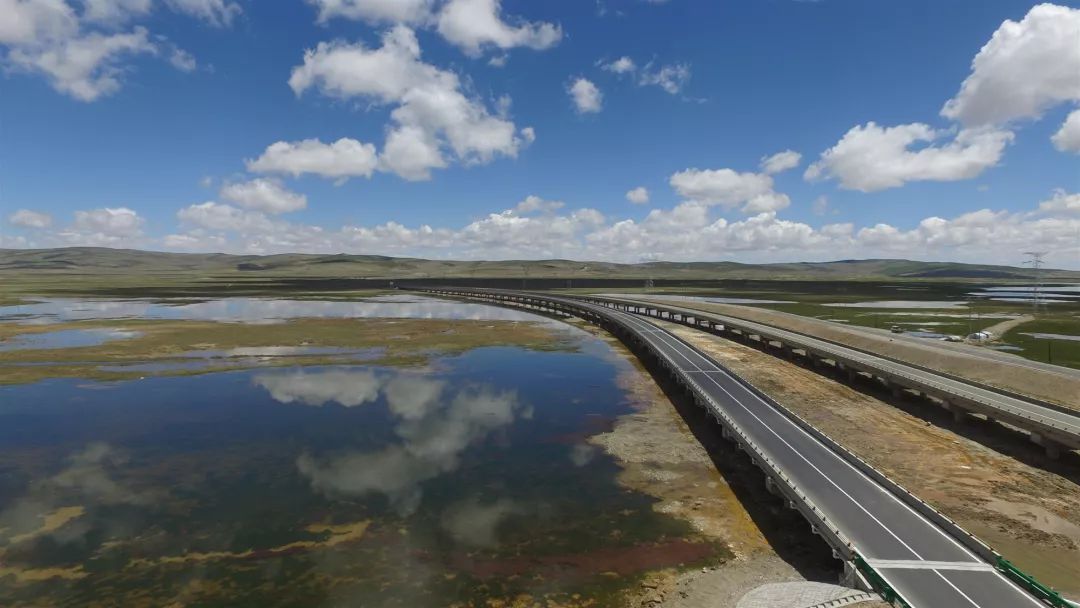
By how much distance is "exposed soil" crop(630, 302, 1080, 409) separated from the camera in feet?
129

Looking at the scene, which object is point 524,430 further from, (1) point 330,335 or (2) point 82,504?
(1) point 330,335

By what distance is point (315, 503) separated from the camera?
2452cm

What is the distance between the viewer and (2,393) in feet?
139

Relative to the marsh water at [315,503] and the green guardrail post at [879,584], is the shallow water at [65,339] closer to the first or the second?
the marsh water at [315,503]

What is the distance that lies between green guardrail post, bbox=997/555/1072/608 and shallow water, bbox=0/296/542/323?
8832 cm

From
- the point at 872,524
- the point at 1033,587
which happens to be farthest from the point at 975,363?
the point at 1033,587

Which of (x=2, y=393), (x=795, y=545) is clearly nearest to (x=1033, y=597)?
(x=795, y=545)

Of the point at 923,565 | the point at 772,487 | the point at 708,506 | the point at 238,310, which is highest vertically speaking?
the point at 238,310

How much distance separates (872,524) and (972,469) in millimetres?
14269

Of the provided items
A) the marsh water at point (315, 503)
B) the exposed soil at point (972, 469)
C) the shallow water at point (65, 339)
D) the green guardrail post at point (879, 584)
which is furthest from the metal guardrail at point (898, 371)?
the shallow water at point (65, 339)

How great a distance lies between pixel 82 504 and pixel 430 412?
63.6 feet

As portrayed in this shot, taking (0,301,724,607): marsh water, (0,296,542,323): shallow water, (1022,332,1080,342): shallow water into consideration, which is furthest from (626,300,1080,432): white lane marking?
(0,296,542,323): shallow water

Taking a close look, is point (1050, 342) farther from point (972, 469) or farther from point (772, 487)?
point (772, 487)

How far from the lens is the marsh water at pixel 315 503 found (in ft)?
61.6
